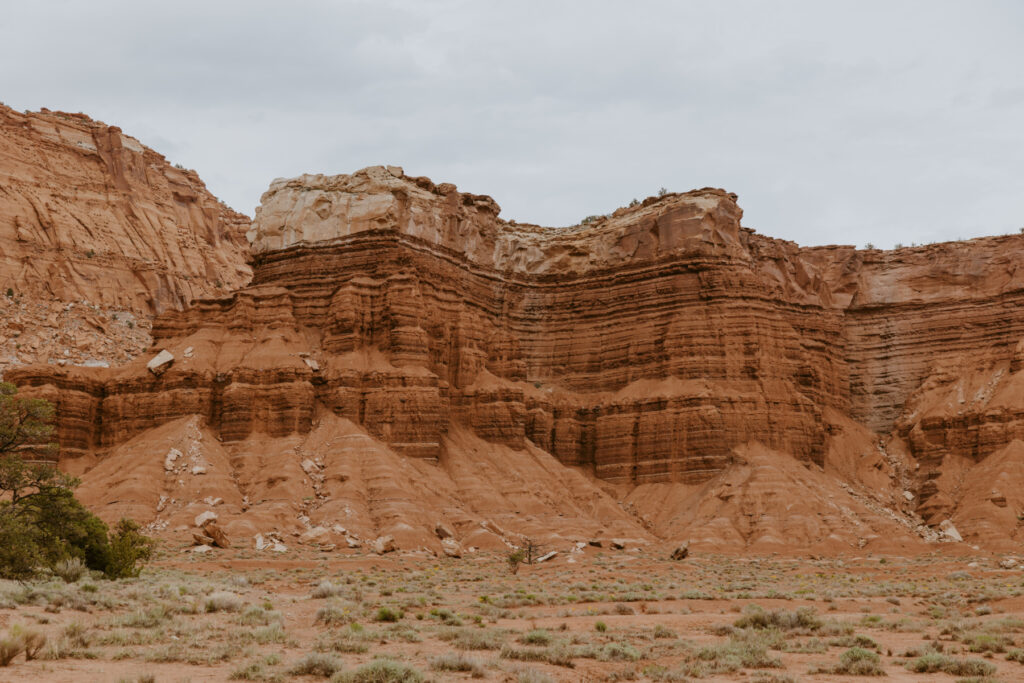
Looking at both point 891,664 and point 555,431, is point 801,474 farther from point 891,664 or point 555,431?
point 891,664

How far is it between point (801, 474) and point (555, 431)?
1719 centimetres

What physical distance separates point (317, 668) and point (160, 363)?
166 feet

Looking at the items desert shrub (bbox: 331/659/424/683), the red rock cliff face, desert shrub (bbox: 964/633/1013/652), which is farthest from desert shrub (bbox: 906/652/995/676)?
the red rock cliff face

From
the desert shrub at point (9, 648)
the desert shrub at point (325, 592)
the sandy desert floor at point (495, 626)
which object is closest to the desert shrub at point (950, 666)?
the sandy desert floor at point (495, 626)

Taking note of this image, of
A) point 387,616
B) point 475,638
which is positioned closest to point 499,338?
point 387,616

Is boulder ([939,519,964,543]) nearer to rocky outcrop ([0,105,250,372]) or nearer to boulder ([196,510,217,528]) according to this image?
boulder ([196,510,217,528])

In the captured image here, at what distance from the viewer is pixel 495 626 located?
27078mm

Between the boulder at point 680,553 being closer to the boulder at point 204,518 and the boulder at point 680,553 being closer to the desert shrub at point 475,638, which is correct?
the boulder at point 204,518

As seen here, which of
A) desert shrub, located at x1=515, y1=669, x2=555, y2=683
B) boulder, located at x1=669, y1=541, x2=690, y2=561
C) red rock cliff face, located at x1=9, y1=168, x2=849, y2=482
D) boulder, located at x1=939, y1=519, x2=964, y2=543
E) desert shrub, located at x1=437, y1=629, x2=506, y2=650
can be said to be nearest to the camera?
desert shrub, located at x1=515, y1=669, x2=555, y2=683

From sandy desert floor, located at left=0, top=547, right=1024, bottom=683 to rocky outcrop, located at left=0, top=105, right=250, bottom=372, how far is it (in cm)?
4388

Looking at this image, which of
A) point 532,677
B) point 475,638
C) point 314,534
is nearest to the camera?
point 532,677

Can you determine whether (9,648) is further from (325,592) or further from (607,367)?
(607,367)

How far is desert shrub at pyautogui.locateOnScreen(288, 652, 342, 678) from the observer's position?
18.3 meters

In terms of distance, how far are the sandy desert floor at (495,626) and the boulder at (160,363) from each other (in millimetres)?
21730
